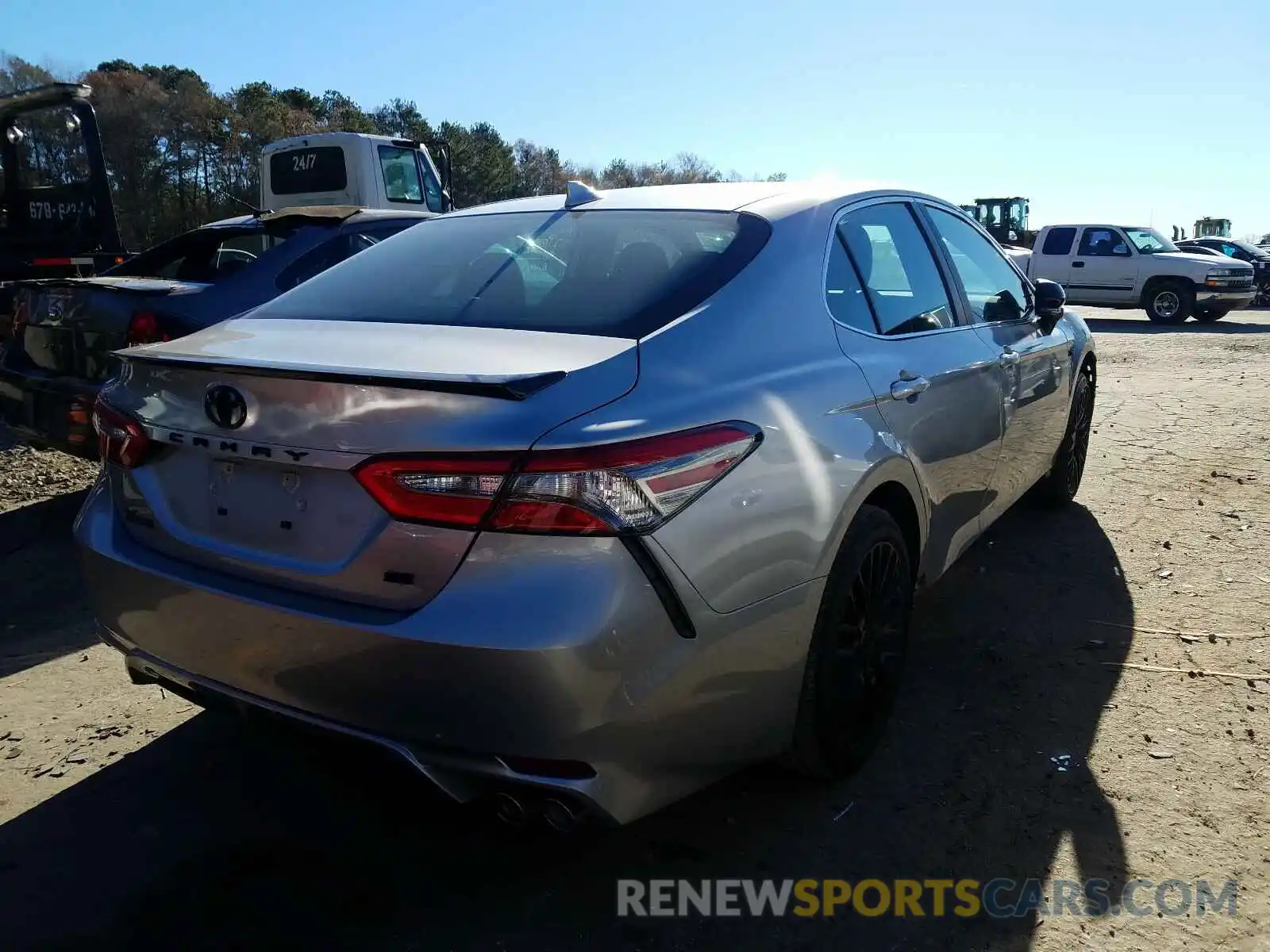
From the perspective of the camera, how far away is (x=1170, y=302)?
19031 millimetres

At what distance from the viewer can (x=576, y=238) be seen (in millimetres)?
2869

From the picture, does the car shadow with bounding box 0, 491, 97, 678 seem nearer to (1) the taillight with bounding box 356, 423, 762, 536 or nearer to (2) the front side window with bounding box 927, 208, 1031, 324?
(1) the taillight with bounding box 356, 423, 762, 536

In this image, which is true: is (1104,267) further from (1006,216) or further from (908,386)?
(908,386)

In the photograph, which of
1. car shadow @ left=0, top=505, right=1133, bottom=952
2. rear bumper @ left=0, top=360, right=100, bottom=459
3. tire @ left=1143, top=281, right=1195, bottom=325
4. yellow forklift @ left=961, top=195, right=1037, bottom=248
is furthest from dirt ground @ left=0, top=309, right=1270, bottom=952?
yellow forklift @ left=961, top=195, right=1037, bottom=248

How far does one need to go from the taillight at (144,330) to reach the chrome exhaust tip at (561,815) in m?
3.58

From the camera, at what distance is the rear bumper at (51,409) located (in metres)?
4.67

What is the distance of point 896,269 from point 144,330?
3433mm

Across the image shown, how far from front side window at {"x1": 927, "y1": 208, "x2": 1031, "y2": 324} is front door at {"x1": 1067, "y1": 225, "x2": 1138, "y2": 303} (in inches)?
665

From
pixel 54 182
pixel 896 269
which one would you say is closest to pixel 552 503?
pixel 896 269

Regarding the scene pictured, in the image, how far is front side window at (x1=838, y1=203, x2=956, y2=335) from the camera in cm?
303

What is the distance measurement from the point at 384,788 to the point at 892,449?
5.60ft

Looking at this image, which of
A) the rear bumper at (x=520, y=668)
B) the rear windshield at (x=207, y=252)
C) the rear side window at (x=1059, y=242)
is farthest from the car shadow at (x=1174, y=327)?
the rear bumper at (x=520, y=668)

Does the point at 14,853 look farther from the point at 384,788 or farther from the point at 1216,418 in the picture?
the point at 1216,418

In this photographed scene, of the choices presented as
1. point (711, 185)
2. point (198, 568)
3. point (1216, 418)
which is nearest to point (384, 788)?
point (198, 568)
